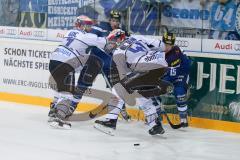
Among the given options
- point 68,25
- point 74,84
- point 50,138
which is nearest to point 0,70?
point 68,25

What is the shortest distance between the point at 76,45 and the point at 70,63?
0.90 feet

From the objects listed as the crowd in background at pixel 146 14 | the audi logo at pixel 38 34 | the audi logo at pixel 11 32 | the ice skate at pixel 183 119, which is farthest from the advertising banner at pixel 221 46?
the audi logo at pixel 11 32

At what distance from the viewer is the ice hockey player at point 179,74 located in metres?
7.12

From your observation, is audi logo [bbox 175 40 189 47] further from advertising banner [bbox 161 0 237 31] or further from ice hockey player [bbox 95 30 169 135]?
ice hockey player [bbox 95 30 169 135]

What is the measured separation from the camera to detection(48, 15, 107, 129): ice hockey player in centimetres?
700

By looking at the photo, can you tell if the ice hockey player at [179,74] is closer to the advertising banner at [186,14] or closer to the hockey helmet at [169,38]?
the hockey helmet at [169,38]

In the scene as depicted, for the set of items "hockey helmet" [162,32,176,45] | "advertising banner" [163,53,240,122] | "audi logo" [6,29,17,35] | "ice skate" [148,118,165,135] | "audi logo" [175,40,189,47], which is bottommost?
"ice skate" [148,118,165,135]

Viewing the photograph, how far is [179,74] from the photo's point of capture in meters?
7.18

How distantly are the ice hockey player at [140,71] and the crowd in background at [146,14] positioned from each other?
83cm

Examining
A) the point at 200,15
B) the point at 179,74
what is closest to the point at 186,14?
the point at 200,15

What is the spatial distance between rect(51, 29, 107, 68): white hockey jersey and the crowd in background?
1.15m

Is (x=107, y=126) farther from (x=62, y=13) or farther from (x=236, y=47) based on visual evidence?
(x=62, y=13)

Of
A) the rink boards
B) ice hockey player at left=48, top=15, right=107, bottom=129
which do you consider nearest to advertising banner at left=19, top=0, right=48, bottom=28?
the rink boards

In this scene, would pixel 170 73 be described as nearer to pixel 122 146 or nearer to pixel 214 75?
pixel 214 75
